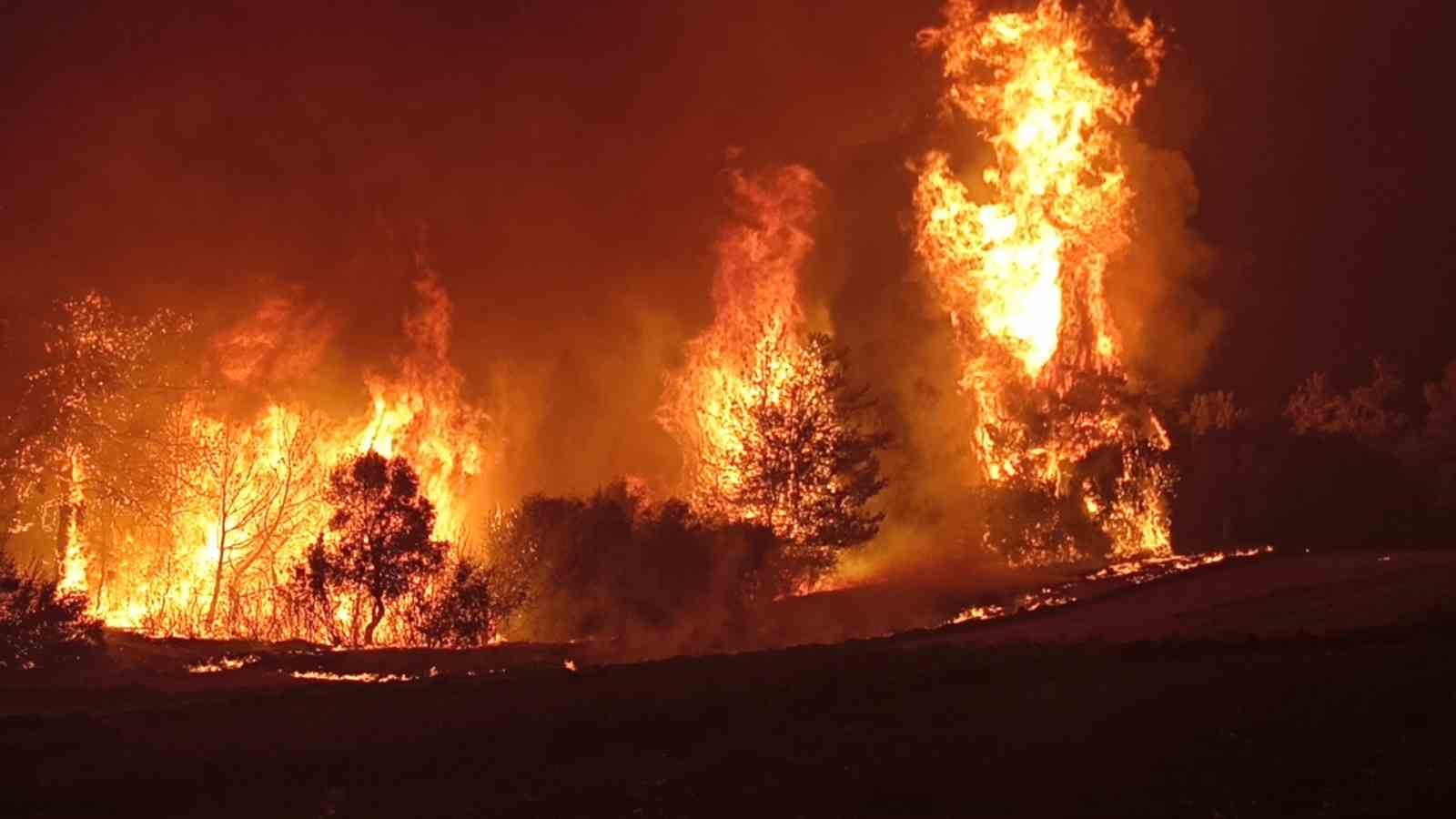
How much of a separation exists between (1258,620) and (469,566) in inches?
553

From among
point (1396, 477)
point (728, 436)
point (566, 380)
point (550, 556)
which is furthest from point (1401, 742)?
point (566, 380)

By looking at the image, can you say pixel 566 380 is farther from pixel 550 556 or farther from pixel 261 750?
pixel 261 750

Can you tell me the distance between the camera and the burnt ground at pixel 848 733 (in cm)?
1120

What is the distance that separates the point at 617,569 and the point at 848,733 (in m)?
15.1

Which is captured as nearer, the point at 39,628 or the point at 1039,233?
the point at 39,628

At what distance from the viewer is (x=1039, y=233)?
120ft

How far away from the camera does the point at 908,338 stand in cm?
4528

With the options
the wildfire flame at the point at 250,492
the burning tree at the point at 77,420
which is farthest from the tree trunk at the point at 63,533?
the wildfire flame at the point at 250,492

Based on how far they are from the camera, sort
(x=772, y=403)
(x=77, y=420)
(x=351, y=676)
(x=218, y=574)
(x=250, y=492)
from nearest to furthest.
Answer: (x=351, y=676), (x=77, y=420), (x=218, y=574), (x=250, y=492), (x=772, y=403)

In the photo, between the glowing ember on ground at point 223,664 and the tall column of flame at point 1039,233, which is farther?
the tall column of flame at point 1039,233

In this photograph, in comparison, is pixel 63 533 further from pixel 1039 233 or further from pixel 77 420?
pixel 1039 233

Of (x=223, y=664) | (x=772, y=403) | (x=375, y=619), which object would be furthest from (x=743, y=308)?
(x=223, y=664)

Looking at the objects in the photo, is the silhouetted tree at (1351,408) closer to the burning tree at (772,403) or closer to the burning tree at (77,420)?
the burning tree at (772,403)

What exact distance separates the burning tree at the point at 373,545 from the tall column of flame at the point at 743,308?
10.5 meters
